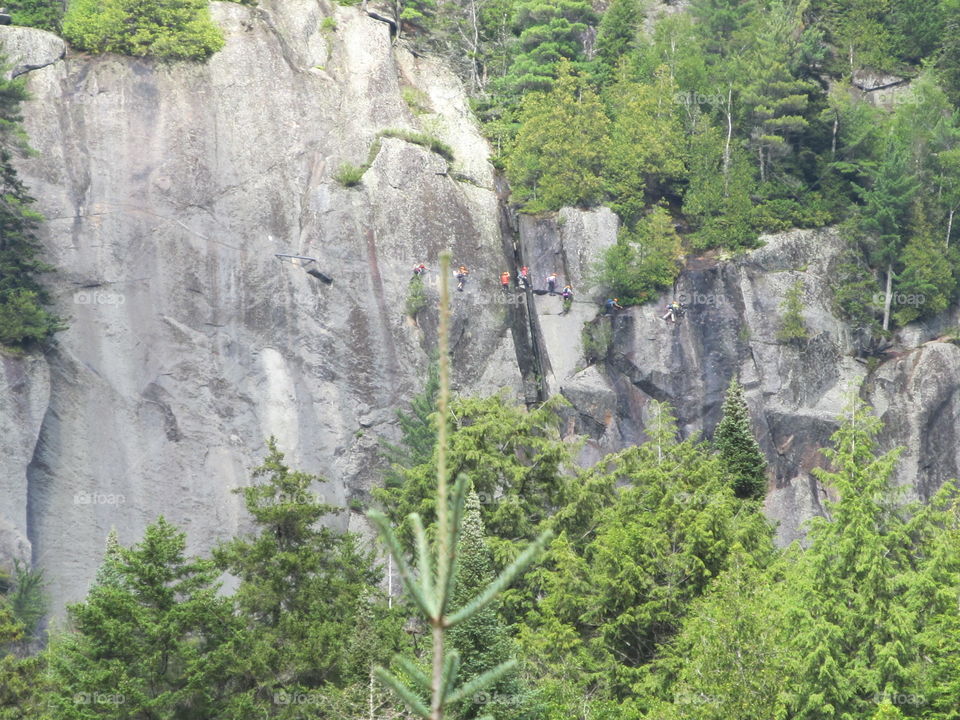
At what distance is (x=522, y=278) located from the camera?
4341 centimetres

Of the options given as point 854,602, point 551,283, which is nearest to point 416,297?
point 551,283

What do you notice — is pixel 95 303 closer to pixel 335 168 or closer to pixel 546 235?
pixel 335 168

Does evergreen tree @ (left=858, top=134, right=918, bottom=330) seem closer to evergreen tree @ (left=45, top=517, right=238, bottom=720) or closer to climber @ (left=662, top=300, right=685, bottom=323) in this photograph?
climber @ (left=662, top=300, right=685, bottom=323)

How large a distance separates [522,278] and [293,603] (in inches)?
890

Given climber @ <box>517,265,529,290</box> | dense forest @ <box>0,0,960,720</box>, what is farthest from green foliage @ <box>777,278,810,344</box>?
climber @ <box>517,265,529,290</box>

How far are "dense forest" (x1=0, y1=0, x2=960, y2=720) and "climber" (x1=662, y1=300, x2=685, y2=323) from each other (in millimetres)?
880

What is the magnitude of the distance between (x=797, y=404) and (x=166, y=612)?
2814 cm

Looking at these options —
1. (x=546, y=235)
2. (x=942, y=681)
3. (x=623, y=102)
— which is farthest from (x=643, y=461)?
(x=623, y=102)

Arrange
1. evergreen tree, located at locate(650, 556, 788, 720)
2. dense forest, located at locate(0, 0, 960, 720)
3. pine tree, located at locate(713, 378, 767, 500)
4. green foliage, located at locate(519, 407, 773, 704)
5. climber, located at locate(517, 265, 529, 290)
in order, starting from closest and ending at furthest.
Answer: evergreen tree, located at locate(650, 556, 788, 720) → dense forest, located at locate(0, 0, 960, 720) → green foliage, located at locate(519, 407, 773, 704) → pine tree, located at locate(713, 378, 767, 500) → climber, located at locate(517, 265, 529, 290)

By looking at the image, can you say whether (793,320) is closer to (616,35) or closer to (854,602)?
(616,35)

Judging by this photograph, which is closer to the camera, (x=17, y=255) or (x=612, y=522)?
(x=612, y=522)

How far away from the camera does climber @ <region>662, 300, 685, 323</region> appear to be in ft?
141

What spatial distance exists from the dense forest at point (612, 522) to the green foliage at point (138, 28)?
0.34 ft

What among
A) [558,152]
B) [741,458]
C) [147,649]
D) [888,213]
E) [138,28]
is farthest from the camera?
[558,152]
